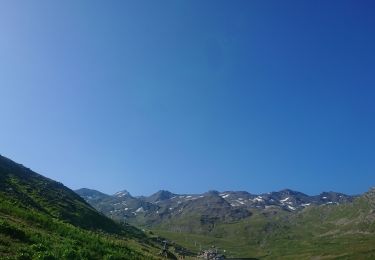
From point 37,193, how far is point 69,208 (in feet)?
32.6

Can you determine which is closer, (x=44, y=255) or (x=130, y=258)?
(x=44, y=255)

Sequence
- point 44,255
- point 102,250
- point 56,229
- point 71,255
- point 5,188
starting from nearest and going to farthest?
point 44,255 → point 71,255 → point 102,250 → point 56,229 → point 5,188

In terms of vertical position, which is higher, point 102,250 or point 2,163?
point 2,163

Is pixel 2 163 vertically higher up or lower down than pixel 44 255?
higher up

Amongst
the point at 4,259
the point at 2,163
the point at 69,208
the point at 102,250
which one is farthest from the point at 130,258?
the point at 2,163

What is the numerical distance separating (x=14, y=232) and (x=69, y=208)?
111328 mm

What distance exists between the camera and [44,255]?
24.7m

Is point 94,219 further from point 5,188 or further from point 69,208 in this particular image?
point 5,188

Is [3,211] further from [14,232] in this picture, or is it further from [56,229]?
[14,232]

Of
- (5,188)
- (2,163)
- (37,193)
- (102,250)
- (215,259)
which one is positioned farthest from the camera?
(2,163)

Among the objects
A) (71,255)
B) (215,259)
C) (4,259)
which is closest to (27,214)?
(71,255)

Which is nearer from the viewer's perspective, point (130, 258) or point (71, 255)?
point (71, 255)

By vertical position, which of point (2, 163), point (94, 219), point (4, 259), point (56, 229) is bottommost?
point (4, 259)

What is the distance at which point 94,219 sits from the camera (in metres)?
138
